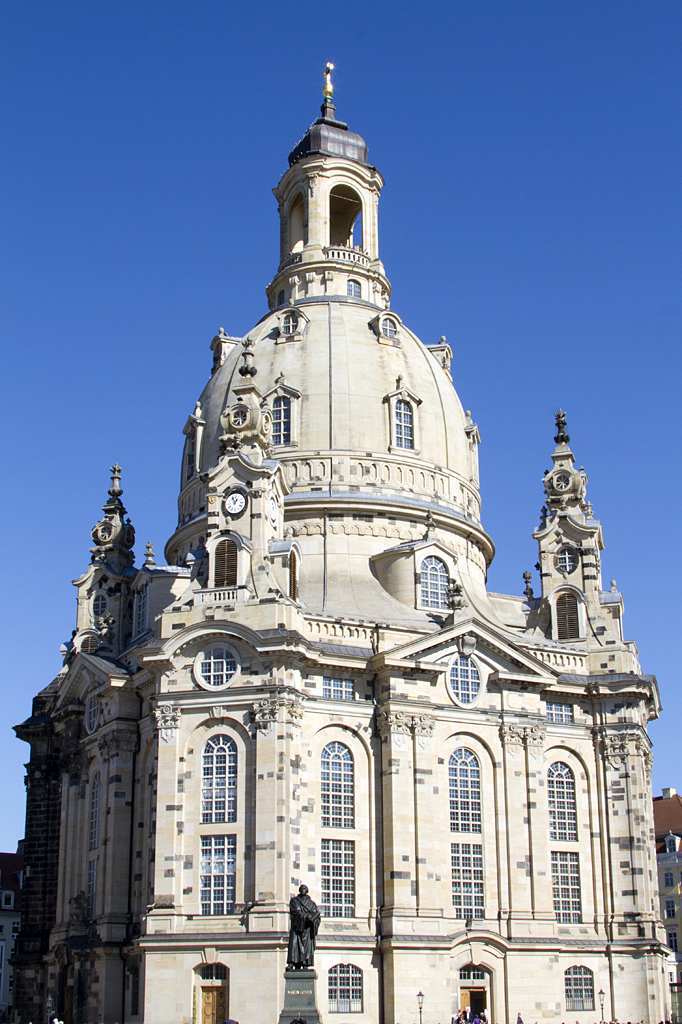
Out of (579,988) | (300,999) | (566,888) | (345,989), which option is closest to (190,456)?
(566,888)

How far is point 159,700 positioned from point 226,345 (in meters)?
27.5

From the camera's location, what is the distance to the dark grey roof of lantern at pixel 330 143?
7868 cm

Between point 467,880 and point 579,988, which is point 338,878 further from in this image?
point 579,988

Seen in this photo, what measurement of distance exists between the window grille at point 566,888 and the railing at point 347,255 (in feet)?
120

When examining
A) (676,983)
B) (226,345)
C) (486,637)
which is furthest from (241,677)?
(676,983)

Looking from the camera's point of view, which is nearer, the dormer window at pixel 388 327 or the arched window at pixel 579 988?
the arched window at pixel 579 988

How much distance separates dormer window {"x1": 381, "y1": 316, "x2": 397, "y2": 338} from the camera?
69000mm

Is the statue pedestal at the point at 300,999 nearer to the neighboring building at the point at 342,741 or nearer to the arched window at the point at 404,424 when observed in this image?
the neighboring building at the point at 342,741

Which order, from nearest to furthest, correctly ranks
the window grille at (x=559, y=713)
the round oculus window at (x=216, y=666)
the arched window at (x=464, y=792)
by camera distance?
the round oculus window at (x=216, y=666)
the arched window at (x=464, y=792)
the window grille at (x=559, y=713)

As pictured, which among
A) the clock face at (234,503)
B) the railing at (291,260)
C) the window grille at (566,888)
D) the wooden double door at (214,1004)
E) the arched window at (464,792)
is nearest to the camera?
the wooden double door at (214,1004)

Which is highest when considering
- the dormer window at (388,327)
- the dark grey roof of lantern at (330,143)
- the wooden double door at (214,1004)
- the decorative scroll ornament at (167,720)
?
the dark grey roof of lantern at (330,143)

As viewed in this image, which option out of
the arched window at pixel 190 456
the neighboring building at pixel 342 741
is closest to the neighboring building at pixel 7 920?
the neighboring building at pixel 342 741

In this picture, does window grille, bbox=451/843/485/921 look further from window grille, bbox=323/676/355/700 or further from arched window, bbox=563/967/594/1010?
window grille, bbox=323/676/355/700

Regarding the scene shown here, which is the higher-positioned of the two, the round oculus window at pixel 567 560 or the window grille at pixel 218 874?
the round oculus window at pixel 567 560
